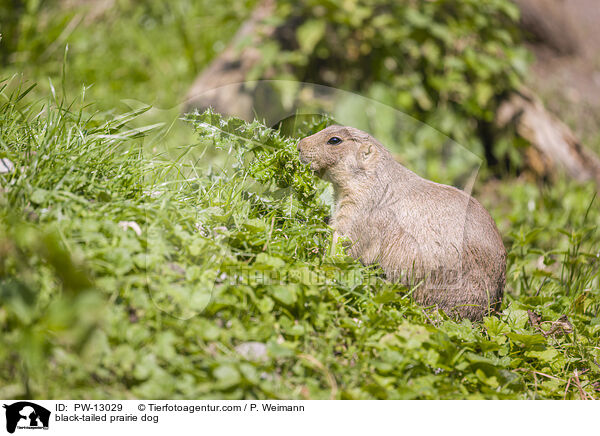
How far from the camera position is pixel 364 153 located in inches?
121

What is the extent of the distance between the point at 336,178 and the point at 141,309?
1.35 meters

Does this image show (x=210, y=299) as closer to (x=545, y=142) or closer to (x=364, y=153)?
(x=364, y=153)

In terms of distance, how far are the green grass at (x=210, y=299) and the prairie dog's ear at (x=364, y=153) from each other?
1.03 feet

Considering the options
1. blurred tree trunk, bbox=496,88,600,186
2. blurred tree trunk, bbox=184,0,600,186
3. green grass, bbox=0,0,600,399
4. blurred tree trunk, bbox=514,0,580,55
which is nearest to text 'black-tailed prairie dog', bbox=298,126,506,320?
green grass, bbox=0,0,600,399

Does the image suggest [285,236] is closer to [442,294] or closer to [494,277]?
[442,294]

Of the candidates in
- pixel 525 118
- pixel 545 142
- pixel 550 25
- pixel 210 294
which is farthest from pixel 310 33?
pixel 550 25

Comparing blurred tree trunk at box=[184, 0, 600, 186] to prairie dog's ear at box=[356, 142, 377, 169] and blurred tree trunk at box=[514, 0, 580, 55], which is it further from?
prairie dog's ear at box=[356, 142, 377, 169]
